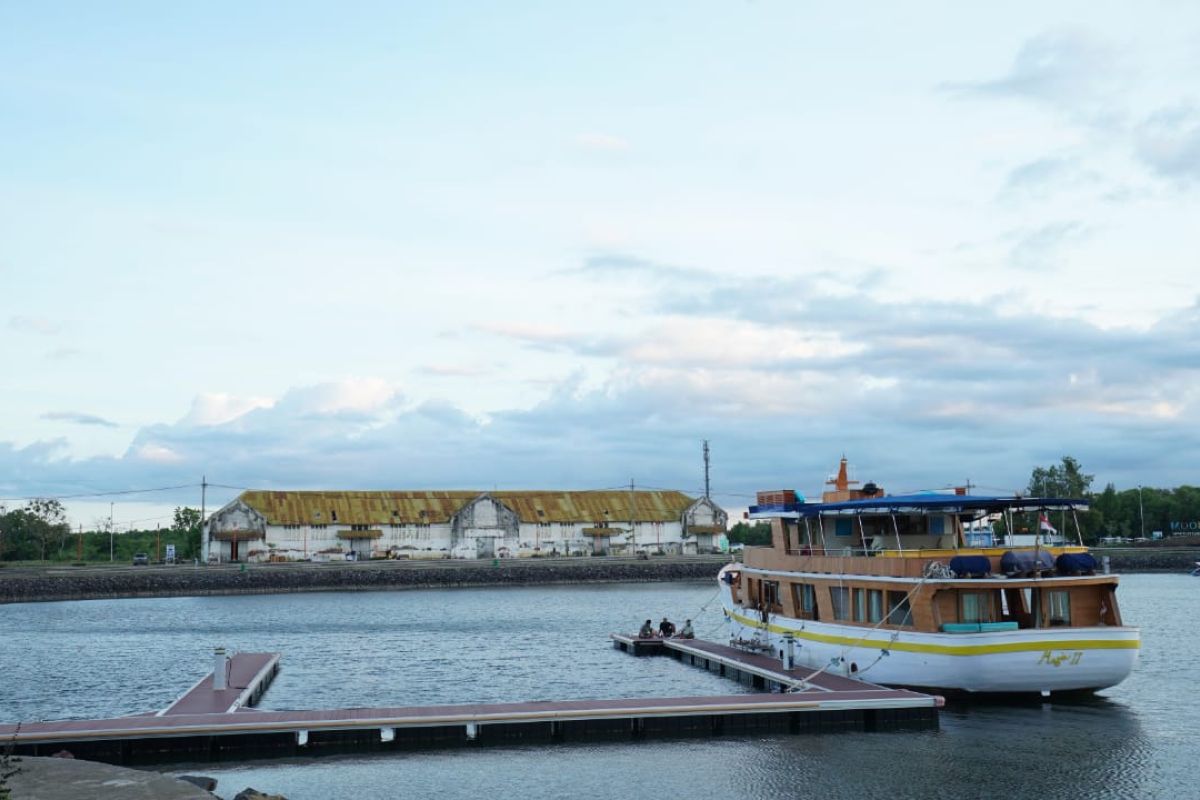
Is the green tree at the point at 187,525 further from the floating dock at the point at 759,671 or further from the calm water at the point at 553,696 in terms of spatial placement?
the floating dock at the point at 759,671

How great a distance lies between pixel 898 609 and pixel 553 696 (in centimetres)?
A: 1378

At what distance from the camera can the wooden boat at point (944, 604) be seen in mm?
36562

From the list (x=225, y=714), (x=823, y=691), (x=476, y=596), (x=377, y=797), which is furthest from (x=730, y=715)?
(x=476, y=596)

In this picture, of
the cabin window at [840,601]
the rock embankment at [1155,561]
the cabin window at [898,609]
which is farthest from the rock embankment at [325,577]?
the cabin window at [898,609]

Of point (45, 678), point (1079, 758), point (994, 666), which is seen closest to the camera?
point (1079, 758)

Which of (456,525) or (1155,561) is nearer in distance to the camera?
(1155,561)

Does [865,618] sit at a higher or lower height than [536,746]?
higher

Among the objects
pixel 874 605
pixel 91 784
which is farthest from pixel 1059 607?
pixel 91 784

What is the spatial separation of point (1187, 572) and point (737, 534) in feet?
222

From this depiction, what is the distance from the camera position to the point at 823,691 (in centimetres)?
3719

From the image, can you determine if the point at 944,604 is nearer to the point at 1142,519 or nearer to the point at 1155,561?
the point at 1155,561

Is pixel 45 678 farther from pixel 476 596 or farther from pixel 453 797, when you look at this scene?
pixel 476 596

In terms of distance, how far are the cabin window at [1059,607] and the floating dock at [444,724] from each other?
19.9 ft

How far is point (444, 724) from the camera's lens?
33.2 meters
